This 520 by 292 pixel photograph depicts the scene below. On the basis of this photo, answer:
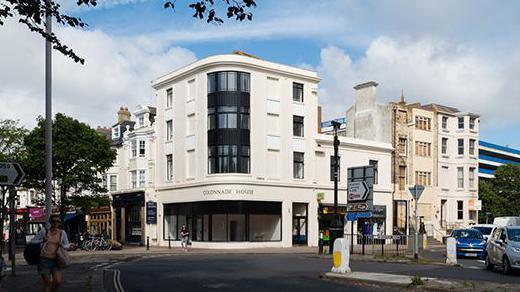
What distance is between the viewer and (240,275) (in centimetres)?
1917

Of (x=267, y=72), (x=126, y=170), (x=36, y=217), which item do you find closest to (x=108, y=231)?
(x=126, y=170)

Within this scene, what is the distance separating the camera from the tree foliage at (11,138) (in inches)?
1703

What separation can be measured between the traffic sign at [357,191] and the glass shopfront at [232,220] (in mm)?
13550

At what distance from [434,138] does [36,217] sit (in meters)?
38.5

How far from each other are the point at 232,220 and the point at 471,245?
18.4 m

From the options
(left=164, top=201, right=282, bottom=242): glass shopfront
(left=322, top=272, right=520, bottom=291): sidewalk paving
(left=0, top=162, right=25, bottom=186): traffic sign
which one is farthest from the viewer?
(left=164, top=201, right=282, bottom=242): glass shopfront

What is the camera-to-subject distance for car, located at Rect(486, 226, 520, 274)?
19.0 meters

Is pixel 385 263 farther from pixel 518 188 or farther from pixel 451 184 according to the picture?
pixel 518 188

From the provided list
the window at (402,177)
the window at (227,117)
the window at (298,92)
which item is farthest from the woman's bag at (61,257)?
the window at (402,177)

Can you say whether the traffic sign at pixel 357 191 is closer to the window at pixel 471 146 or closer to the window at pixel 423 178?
the window at pixel 423 178

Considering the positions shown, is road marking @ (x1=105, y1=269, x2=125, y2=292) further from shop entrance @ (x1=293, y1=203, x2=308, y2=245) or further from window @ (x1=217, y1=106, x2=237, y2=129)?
shop entrance @ (x1=293, y1=203, x2=308, y2=245)

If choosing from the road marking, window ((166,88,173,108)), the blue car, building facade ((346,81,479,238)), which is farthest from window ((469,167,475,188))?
the road marking

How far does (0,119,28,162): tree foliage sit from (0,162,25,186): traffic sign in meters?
29.7

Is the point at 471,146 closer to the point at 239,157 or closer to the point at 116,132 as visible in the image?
the point at 239,157
